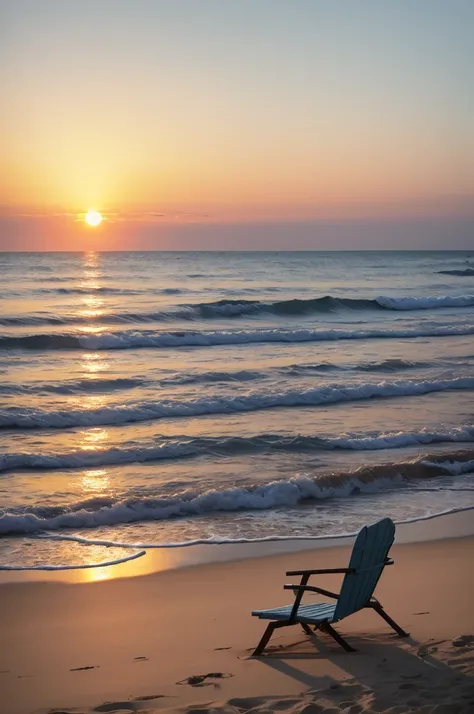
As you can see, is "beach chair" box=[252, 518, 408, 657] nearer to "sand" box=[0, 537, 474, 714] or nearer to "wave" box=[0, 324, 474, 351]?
"sand" box=[0, 537, 474, 714]

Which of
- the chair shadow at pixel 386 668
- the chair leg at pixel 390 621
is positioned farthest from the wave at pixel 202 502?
the chair leg at pixel 390 621

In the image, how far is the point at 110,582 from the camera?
7.70m

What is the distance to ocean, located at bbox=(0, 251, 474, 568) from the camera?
991 cm

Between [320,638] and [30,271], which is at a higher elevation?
[30,271]

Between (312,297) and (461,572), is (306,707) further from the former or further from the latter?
(312,297)

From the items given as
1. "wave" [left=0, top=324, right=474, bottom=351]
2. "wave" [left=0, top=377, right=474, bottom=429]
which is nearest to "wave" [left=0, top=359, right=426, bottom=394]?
"wave" [left=0, top=377, right=474, bottom=429]

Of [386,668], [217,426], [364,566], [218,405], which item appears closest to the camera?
[386,668]

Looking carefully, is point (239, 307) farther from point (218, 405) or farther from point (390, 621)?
point (390, 621)

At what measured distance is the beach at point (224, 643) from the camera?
519 centimetres

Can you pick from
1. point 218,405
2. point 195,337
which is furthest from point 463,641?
point 195,337

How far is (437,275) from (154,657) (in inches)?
2455

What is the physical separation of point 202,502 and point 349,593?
4.62 m

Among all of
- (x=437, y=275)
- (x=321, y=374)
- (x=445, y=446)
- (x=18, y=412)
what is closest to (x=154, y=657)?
(x=445, y=446)

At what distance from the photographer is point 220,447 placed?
1325cm
